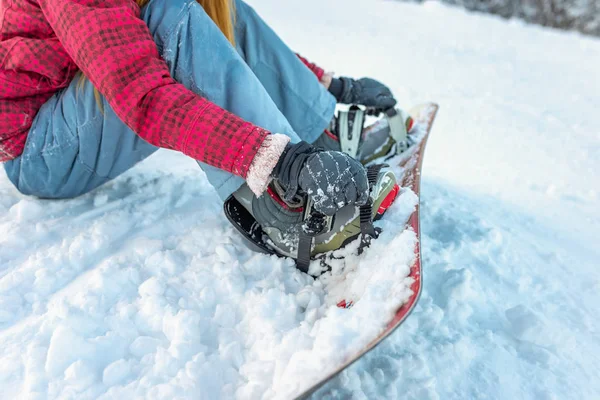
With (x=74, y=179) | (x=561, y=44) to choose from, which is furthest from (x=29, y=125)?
(x=561, y=44)

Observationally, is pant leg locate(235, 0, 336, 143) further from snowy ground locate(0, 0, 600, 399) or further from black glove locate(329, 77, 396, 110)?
snowy ground locate(0, 0, 600, 399)

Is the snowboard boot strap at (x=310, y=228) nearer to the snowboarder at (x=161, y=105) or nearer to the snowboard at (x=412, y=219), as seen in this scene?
the snowboarder at (x=161, y=105)

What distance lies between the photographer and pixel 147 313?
3.10ft

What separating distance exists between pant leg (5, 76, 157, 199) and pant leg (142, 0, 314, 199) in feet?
0.73

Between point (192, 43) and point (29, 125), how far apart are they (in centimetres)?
53

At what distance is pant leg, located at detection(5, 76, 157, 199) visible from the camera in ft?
3.59

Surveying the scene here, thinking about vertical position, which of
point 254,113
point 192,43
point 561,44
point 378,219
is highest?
point 192,43

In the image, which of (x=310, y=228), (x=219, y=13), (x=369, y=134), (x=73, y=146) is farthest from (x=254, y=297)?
(x=369, y=134)

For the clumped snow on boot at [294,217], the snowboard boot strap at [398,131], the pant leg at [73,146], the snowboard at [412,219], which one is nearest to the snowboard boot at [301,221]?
the clumped snow on boot at [294,217]

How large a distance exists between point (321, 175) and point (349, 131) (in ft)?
2.20

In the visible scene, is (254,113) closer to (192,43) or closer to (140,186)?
(192,43)

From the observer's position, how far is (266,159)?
0.89m

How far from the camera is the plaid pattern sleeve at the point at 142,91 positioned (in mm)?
870

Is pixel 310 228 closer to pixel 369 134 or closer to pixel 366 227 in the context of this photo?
pixel 366 227
